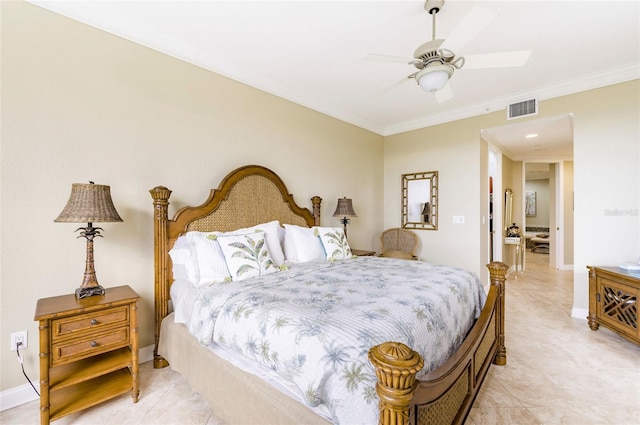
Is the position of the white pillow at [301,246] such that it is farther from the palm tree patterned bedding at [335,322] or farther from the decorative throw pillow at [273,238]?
the palm tree patterned bedding at [335,322]

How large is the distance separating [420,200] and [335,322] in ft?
12.3

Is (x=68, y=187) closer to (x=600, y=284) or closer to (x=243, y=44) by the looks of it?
(x=243, y=44)

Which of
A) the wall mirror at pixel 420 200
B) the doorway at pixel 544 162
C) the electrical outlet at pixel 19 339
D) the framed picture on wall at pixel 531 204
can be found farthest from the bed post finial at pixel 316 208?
the framed picture on wall at pixel 531 204

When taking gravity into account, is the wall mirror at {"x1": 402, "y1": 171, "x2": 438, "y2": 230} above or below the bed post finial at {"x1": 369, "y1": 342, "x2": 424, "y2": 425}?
above

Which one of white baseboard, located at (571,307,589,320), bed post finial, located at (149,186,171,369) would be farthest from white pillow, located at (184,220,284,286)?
white baseboard, located at (571,307,589,320)

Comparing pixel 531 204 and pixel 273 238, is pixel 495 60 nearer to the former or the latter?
pixel 273 238

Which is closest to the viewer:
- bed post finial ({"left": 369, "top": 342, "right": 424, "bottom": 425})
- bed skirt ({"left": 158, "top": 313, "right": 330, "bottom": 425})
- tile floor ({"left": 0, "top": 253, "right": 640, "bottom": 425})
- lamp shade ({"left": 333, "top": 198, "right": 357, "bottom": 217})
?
bed post finial ({"left": 369, "top": 342, "right": 424, "bottom": 425})

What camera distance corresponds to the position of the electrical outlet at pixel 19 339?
71.3 inches

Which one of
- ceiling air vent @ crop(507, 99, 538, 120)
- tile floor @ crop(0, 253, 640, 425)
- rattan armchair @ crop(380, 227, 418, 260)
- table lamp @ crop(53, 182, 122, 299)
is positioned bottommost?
tile floor @ crop(0, 253, 640, 425)

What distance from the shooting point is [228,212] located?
2809 millimetres

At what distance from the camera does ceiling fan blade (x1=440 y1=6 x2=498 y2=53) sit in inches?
61.4

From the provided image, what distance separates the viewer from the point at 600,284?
9.50 feet

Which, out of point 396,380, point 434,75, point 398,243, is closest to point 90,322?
point 396,380

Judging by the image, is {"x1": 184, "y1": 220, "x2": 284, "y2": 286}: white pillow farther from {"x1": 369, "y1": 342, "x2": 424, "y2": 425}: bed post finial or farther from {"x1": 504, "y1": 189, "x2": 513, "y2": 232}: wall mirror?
{"x1": 504, "y1": 189, "x2": 513, "y2": 232}: wall mirror
